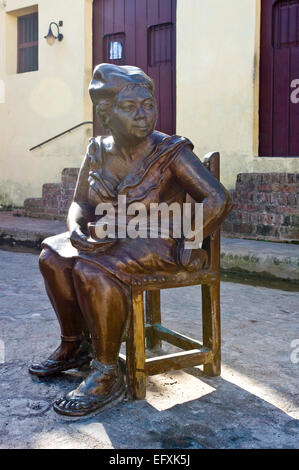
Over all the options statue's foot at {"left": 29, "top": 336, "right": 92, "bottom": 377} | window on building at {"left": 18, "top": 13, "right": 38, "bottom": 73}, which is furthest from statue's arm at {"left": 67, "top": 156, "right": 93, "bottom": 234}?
window on building at {"left": 18, "top": 13, "right": 38, "bottom": 73}

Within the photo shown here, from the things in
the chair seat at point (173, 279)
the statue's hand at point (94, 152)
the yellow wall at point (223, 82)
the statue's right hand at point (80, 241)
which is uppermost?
the yellow wall at point (223, 82)

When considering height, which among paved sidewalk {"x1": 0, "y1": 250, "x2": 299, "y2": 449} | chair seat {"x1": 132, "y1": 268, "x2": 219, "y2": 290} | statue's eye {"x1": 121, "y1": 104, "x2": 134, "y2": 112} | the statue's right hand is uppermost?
statue's eye {"x1": 121, "y1": 104, "x2": 134, "y2": 112}

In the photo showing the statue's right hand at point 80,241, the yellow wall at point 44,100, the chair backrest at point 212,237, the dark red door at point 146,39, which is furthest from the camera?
the yellow wall at point 44,100

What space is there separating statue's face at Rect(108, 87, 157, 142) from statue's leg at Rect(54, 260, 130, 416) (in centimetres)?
61

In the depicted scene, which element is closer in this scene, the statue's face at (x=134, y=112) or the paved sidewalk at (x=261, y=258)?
the statue's face at (x=134, y=112)

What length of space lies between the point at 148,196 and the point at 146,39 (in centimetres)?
694

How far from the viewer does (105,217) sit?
8.33 feet

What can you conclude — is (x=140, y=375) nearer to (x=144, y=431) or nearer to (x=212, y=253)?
(x=144, y=431)

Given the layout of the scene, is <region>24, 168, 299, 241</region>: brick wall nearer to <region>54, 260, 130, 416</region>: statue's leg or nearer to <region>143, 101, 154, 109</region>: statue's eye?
<region>143, 101, 154, 109</region>: statue's eye

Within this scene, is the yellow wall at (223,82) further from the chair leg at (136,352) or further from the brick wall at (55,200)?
the chair leg at (136,352)

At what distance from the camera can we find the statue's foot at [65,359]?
2609 mm

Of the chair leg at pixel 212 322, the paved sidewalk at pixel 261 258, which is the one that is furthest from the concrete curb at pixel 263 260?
the chair leg at pixel 212 322

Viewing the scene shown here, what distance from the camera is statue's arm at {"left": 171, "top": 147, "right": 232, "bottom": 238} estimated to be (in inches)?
94.8

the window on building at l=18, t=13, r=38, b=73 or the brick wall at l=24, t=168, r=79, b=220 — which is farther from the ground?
the window on building at l=18, t=13, r=38, b=73
